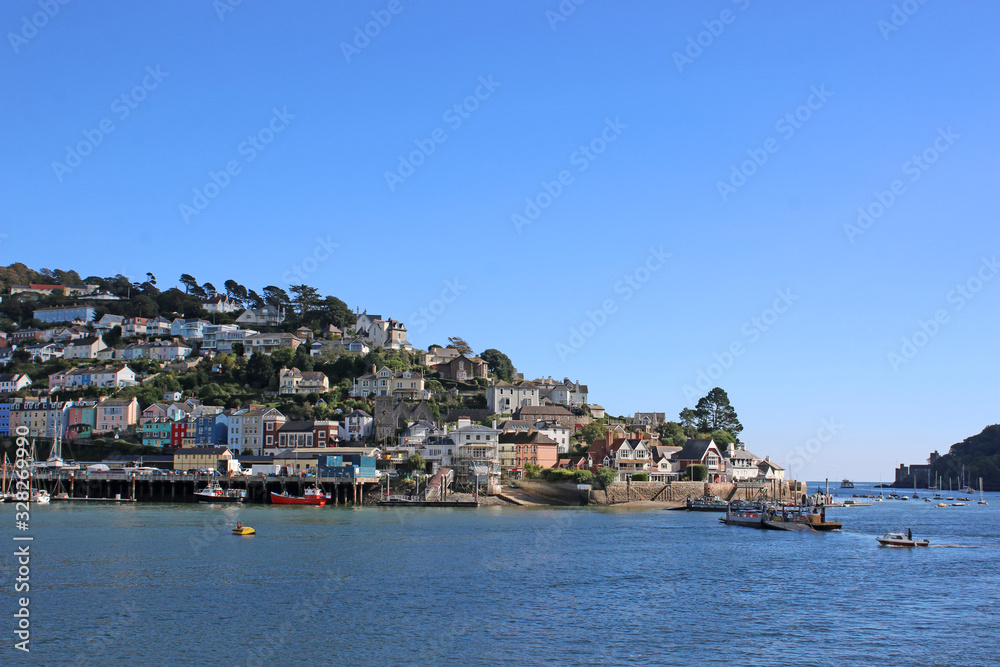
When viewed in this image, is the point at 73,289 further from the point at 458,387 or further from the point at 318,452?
the point at 318,452

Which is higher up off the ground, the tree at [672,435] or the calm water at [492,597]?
the tree at [672,435]

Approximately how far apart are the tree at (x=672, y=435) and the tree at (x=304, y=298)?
67304 mm

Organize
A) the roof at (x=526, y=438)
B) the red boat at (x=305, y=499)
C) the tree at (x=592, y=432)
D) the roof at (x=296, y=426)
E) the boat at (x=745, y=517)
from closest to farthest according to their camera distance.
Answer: the boat at (x=745, y=517) → the red boat at (x=305, y=499) → the roof at (x=526, y=438) → the roof at (x=296, y=426) → the tree at (x=592, y=432)

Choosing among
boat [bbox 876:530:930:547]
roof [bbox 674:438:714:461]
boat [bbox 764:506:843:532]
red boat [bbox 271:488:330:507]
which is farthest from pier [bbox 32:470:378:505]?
boat [bbox 876:530:930:547]

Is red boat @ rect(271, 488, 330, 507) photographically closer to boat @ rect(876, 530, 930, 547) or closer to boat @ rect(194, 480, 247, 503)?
boat @ rect(194, 480, 247, 503)

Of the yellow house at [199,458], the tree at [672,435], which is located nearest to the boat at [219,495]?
the yellow house at [199,458]

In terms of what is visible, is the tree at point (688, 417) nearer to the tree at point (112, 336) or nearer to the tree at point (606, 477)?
the tree at point (606, 477)

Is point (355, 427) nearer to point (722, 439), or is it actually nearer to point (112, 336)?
point (722, 439)

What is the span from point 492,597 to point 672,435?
90.2 metres

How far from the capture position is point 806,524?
224 feet

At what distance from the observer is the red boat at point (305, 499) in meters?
83.8

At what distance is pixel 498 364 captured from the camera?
461 ft

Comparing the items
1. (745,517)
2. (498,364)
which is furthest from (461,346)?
(745,517)

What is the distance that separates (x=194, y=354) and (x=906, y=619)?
129411 mm
